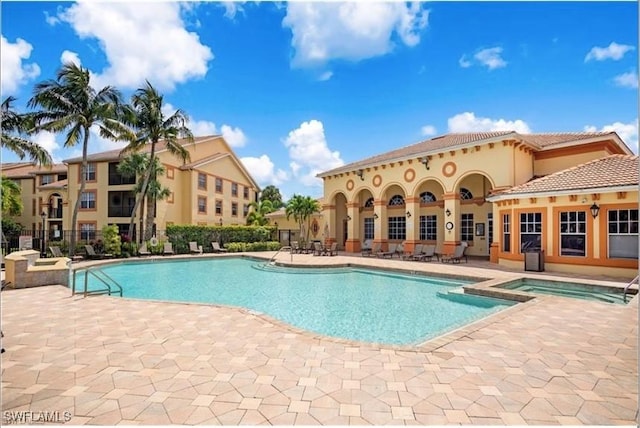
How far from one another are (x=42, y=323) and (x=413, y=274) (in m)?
11.9

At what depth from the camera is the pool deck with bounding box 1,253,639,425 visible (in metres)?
3.33

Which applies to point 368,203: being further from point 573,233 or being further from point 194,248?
point 573,233

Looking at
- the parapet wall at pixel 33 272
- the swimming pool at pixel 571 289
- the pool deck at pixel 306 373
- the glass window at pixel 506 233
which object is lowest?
the swimming pool at pixel 571 289

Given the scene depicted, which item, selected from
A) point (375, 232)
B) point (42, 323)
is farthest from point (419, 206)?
point (42, 323)

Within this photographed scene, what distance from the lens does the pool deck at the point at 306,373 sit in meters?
3.33

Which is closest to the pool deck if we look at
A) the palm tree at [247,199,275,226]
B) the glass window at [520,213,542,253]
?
the glass window at [520,213,542,253]

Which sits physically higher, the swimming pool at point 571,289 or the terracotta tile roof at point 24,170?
the terracotta tile roof at point 24,170

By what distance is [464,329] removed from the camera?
5949mm

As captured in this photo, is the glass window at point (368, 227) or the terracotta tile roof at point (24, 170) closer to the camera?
the glass window at point (368, 227)

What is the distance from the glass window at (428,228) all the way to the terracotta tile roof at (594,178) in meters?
7.51

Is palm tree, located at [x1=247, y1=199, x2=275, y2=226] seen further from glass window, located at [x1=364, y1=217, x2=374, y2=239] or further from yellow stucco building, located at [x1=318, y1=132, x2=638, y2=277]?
glass window, located at [x1=364, y1=217, x2=374, y2=239]

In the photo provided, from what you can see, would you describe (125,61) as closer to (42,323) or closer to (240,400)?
(42,323)

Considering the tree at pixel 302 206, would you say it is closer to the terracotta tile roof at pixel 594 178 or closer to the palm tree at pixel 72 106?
the palm tree at pixel 72 106

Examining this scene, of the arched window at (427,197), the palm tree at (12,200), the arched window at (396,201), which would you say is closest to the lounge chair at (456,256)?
the arched window at (427,197)
